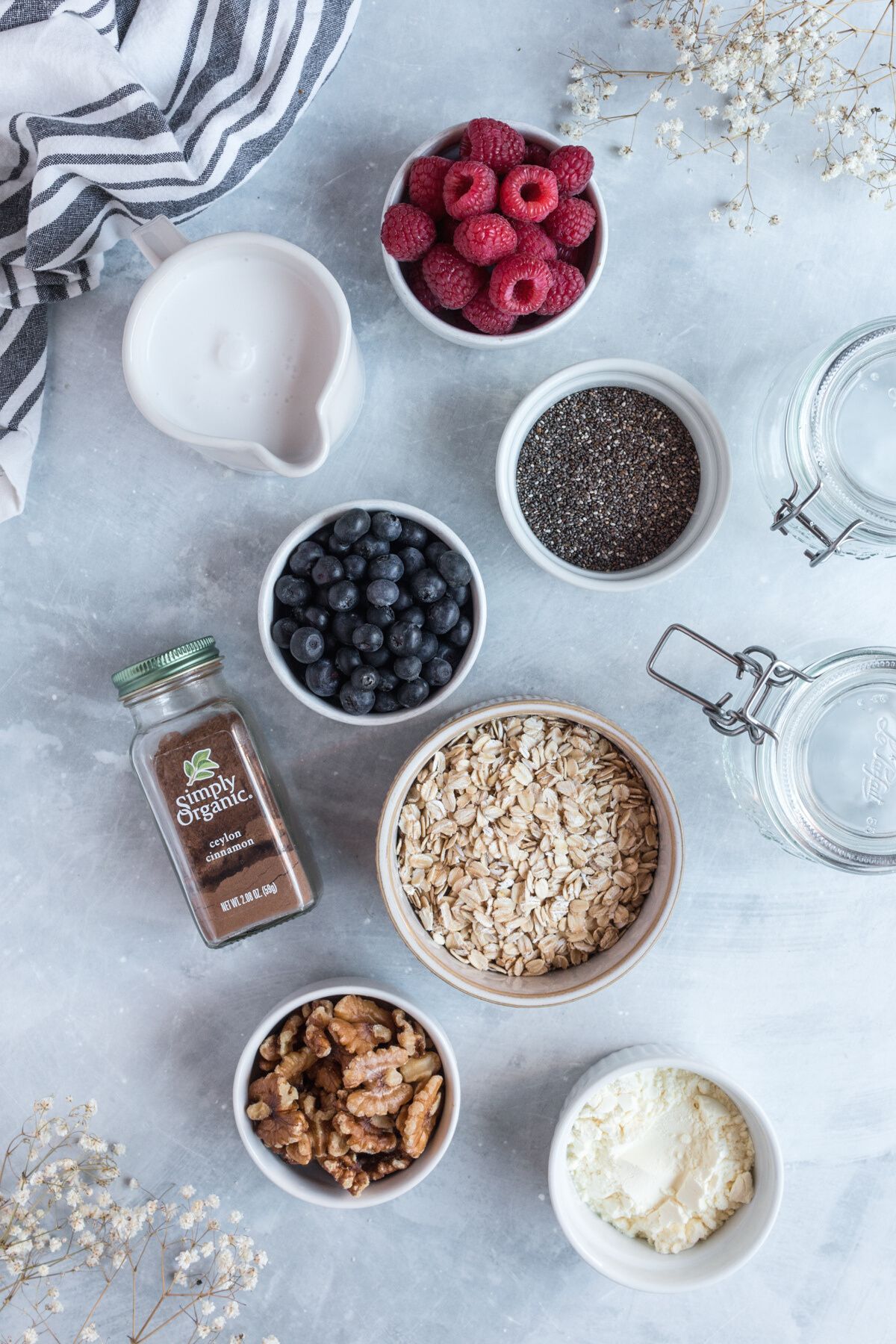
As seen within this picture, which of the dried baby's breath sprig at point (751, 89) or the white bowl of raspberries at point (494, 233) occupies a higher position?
the dried baby's breath sprig at point (751, 89)

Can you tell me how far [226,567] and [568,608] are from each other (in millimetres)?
449

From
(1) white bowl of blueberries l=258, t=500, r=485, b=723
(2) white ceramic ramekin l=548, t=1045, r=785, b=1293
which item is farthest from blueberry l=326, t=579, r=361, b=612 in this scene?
(2) white ceramic ramekin l=548, t=1045, r=785, b=1293

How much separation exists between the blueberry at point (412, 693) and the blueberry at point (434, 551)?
5.4 inches

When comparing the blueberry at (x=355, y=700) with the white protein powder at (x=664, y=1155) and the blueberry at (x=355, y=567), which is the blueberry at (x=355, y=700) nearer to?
the blueberry at (x=355, y=567)

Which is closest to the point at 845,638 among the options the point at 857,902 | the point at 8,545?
the point at 857,902

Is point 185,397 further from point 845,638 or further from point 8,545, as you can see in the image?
point 845,638

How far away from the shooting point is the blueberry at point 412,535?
1043 mm

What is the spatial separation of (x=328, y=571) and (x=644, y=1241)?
3.06 feet

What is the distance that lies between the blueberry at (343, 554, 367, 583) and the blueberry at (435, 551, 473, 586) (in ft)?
0.29

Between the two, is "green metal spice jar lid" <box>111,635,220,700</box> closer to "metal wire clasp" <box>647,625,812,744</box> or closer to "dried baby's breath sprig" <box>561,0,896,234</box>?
"metal wire clasp" <box>647,625,812,744</box>

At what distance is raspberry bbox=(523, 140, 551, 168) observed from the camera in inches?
40.7

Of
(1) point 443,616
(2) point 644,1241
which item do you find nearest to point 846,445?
(1) point 443,616

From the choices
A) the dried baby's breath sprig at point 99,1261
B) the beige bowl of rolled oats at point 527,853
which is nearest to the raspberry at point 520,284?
the beige bowl of rolled oats at point 527,853

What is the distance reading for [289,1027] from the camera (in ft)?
3.62
